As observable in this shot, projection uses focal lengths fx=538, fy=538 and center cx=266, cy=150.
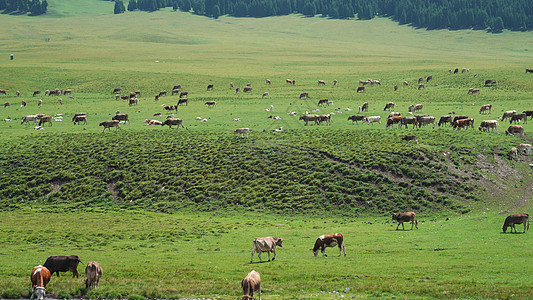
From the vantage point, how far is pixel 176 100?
79.4m

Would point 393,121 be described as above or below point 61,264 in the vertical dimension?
above

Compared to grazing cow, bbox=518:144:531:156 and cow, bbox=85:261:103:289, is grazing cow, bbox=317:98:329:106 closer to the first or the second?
grazing cow, bbox=518:144:531:156

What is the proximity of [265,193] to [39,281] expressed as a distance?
23.3 meters

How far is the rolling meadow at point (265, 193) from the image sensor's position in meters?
22.3

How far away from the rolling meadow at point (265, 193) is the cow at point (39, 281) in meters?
0.67

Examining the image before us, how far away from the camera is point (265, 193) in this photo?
1657 inches

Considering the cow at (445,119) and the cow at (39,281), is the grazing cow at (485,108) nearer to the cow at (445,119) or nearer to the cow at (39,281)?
the cow at (445,119)

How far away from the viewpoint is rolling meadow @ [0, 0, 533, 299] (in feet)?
73.2

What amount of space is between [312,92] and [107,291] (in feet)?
222

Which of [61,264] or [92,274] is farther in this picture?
[61,264]

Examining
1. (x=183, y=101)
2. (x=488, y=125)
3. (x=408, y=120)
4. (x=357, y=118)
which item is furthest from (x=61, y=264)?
(x=183, y=101)

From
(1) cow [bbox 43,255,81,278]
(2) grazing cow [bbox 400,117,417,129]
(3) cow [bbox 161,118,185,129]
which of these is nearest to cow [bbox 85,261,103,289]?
(1) cow [bbox 43,255,81,278]

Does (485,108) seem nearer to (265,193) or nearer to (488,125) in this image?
(488,125)

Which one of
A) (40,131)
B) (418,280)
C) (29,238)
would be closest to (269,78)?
(40,131)
